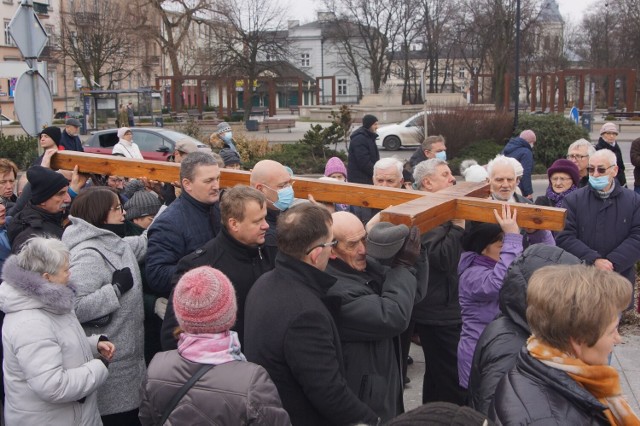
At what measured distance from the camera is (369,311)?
10.6 feet

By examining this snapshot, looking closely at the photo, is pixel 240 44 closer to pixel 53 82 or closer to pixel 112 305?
pixel 53 82

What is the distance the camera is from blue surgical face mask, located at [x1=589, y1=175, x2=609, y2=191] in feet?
19.3

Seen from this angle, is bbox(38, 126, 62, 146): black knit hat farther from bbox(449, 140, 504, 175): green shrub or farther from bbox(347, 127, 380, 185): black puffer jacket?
bbox(449, 140, 504, 175): green shrub

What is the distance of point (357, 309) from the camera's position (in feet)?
10.6

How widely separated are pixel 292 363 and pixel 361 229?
84 centimetres

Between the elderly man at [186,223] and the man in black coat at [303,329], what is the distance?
122 cm

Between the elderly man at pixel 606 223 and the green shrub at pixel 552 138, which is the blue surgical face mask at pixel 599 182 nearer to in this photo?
the elderly man at pixel 606 223

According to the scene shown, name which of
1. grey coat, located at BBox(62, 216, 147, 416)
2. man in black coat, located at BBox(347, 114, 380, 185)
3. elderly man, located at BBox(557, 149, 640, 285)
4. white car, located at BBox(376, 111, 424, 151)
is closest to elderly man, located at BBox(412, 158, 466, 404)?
elderly man, located at BBox(557, 149, 640, 285)

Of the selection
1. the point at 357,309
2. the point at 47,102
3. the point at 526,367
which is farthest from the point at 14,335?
the point at 47,102

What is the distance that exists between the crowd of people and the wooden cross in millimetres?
117

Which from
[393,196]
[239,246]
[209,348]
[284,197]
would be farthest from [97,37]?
[209,348]

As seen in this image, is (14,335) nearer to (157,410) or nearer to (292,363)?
(157,410)

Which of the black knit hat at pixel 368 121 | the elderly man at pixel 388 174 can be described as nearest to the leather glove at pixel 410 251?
the elderly man at pixel 388 174

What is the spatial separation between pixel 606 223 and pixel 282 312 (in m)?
3.79
